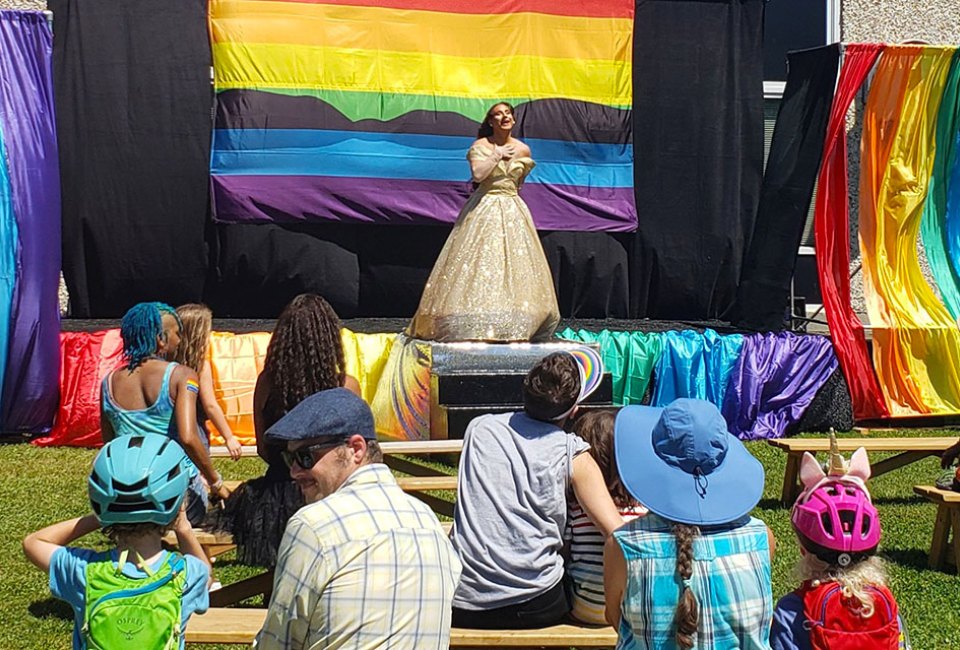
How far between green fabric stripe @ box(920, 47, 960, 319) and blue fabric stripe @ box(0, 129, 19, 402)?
6.76 m

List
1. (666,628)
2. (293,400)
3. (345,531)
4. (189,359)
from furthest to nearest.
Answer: (189,359), (293,400), (666,628), (345,531)

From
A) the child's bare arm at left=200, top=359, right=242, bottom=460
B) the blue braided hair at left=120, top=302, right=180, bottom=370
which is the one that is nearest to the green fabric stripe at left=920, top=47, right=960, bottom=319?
the child's bare arm at left=200, top=359, right=242, bottom=460

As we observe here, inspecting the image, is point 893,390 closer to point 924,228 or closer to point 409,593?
point 924,228

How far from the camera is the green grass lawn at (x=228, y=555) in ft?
13.4

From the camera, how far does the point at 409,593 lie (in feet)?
6.51

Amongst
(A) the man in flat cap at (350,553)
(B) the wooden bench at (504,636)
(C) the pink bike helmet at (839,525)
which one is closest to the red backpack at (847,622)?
(C) the pink bike helmet at (839,525)

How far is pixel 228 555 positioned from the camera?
4.99 m

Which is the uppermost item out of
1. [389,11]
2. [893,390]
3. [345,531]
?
[389,11]

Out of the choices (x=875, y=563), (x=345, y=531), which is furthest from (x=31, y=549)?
(x=875, y=563)

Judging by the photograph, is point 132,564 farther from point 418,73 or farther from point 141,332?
point 418,73

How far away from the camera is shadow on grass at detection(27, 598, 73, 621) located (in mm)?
4129

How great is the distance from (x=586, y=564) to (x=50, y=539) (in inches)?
55.0

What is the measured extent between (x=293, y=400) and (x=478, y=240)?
401 cm

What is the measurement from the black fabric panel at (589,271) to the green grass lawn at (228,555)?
8.70 ft
